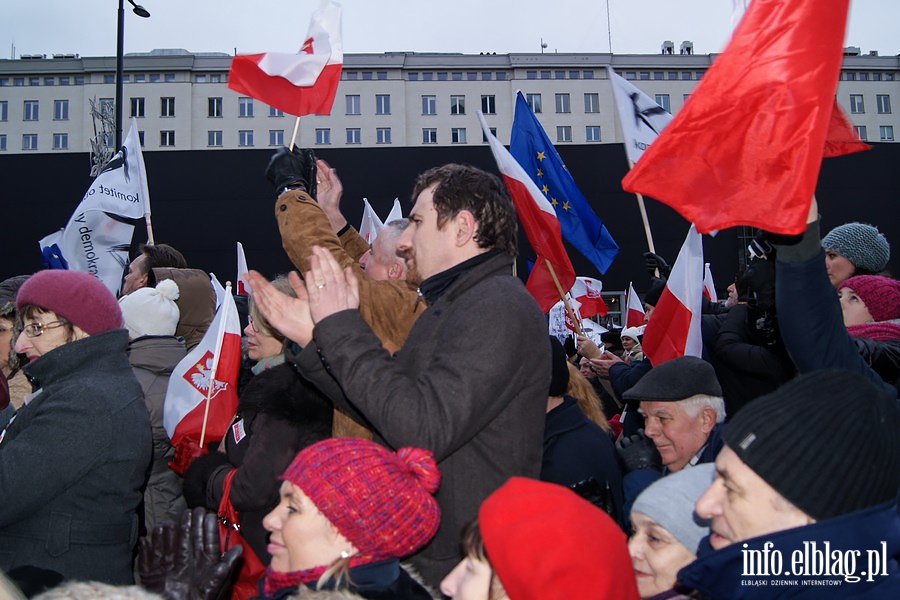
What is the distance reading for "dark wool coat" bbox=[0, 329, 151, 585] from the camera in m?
2.54

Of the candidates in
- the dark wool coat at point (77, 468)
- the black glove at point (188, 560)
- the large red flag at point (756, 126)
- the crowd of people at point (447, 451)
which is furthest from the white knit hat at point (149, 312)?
the large red flag at point (756, 126)

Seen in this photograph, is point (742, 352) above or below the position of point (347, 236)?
below

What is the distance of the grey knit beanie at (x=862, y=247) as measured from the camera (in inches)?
124

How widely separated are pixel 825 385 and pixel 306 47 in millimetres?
3180

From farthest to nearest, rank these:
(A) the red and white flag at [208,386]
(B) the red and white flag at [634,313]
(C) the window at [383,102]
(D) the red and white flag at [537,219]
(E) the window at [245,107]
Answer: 1. (C) the window at [383,102]
2. (E) the window at [245,107]
3. (B) the red and white flag at [634,313]
4. (D) the red and white flag at [537,219]
5. (A) the red and white flag at [208,386]

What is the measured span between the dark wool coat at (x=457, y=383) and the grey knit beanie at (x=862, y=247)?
5.28 feet

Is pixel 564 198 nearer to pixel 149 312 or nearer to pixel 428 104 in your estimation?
pixel 149 312

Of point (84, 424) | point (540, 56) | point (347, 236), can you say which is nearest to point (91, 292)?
point (84, 424)

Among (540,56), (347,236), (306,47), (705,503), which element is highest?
(540,56)

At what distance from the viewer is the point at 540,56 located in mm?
57844

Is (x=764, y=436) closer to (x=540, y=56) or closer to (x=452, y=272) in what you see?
(x=452, y=272)

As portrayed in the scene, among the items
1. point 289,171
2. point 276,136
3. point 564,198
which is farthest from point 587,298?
point 276,136

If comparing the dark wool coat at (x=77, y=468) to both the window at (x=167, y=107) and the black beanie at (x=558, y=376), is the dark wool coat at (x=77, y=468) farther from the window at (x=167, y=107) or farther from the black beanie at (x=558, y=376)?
the window at (x=167, y=107)

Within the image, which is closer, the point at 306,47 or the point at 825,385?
the point at 825,385
